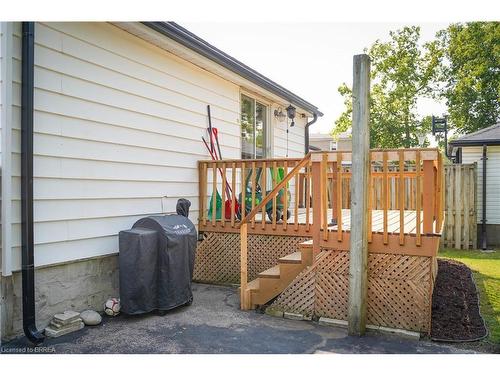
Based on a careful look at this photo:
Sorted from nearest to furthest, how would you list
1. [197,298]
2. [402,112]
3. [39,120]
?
[39,120]
[197,298]
[402,112]

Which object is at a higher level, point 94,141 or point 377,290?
point 94,141

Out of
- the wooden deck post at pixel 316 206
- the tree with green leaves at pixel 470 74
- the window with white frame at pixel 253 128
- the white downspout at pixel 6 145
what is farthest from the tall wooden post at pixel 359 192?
the tree with green leaves at pixel 470 74

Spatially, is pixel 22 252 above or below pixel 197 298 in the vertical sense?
above

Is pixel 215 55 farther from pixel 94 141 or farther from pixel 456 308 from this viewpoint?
pixel 456 308

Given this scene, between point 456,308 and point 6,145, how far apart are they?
17.0 feet

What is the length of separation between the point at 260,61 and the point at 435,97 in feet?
56.8

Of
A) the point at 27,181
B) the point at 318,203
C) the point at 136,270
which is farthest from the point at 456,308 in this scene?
the point at 27,181

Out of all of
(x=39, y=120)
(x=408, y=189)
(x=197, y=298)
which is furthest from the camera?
(x=408, y=189)

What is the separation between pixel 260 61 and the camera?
949cm

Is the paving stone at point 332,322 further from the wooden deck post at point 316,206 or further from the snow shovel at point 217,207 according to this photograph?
the snow shovel at point 217,207

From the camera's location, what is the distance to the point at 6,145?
363 centimetres

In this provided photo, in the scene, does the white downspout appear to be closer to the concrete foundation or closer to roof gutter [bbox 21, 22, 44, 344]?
roof gutter [bbox 21, 22, 44, 344]
